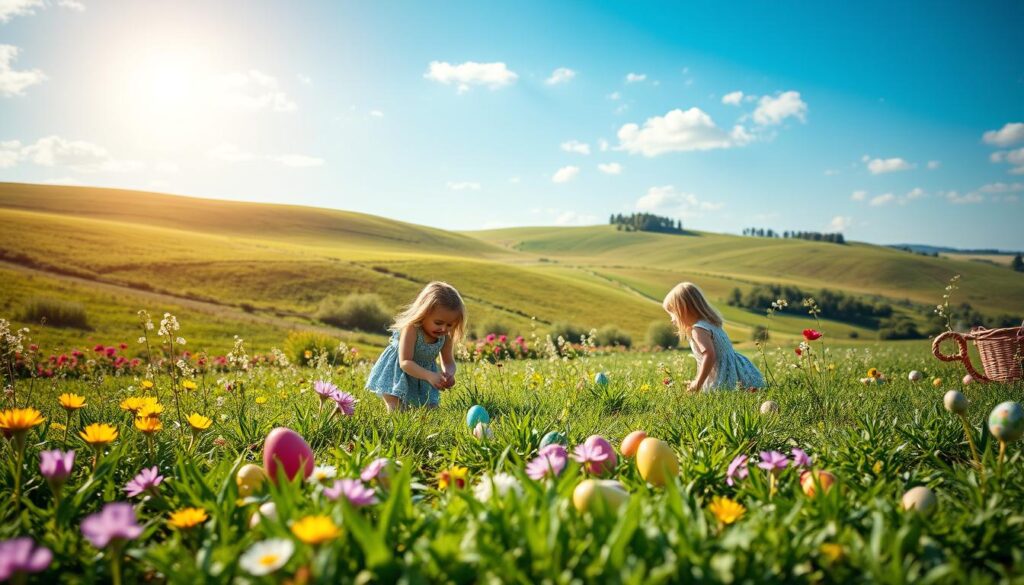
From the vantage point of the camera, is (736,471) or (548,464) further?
(736,471)

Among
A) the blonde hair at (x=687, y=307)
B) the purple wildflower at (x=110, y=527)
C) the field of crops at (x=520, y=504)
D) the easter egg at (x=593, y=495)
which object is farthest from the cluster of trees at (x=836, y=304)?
the purple wildflower at (x=110, y=527)

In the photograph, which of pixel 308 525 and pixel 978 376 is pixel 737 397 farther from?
pixel 308 525

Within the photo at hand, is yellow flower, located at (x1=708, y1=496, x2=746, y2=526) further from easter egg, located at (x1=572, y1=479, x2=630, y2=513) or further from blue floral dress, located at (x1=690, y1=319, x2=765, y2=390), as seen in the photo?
blue floral dress, located at (x1=690, y1=319, x2=765, y2=390)

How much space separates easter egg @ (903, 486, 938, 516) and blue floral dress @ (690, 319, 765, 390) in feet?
13.5

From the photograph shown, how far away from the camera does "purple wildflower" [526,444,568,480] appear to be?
232cm

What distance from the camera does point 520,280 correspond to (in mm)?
56688

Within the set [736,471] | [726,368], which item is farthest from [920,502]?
[726,368]

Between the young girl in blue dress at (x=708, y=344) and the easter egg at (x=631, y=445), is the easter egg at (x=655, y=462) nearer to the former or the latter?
the easter egg at (x=631, y=445)

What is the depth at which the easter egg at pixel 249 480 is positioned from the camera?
8.17ft

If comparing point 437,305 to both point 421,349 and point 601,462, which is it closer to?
point 421,349

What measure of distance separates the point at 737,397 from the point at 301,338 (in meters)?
9.93

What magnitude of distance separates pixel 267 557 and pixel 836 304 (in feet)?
267

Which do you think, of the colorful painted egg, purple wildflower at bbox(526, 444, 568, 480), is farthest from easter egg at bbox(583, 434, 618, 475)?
the colorful painted egg

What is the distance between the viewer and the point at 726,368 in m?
6.36
